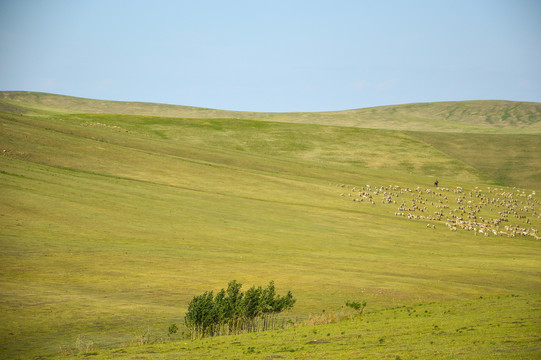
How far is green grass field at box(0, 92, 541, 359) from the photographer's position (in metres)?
24.7

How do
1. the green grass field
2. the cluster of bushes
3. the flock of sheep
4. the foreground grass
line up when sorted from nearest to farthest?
1. the foreground grass
2. the green grass field
3. the cluster of bushes
4. the flock of sheep

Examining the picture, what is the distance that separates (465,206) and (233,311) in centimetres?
6100

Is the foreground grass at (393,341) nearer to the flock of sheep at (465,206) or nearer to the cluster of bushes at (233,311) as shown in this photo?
the cluster of bushes at (233,311)

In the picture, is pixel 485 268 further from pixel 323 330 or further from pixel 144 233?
pixel 144 233

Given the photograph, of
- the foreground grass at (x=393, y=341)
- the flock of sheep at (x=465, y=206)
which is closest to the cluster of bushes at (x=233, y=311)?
the foreground grass at (x=393, y=341)

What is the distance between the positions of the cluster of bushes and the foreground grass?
5.22ft

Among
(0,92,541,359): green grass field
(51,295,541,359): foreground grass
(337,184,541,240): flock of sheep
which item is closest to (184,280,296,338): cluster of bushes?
(0,92,541,359): green grass field

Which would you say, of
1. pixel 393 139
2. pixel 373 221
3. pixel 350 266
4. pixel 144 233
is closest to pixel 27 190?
pixel 144 233

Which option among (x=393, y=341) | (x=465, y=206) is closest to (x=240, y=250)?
(x=393, y=341)

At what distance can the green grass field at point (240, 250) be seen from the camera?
24719mm

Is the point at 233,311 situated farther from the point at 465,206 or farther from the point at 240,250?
the point at 465,206

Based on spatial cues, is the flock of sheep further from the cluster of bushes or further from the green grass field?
the cluster of bushes

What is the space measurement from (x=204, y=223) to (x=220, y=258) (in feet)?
43.8

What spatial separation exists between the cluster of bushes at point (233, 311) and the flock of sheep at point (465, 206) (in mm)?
43269
